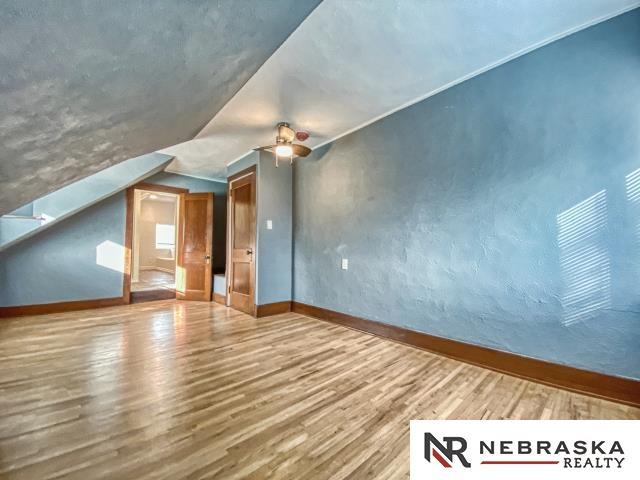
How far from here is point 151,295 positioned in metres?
5.26

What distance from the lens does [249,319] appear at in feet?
12.1

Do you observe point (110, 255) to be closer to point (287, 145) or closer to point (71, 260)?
point (71, 260)

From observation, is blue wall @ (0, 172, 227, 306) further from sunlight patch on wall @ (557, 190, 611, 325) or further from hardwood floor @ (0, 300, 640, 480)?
sunlight patch on wall @ (557, 190, 611, 325)

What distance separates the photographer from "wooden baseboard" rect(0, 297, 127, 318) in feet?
12.0

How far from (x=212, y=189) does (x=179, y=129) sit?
3038mm

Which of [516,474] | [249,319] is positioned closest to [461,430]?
[516,474]

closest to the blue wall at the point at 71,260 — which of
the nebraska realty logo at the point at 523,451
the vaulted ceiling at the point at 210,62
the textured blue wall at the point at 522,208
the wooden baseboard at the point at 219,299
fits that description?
the wooden baseboard at the point at 219,299

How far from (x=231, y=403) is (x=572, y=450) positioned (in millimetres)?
1889

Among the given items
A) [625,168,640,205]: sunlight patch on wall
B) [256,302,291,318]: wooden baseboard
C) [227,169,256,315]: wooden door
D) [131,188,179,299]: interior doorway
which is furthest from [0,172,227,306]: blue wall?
[625,168,640,205]: sunlight patch on wall

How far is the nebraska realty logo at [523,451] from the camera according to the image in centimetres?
119

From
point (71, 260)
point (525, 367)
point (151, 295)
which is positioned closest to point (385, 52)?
point (525, 367)

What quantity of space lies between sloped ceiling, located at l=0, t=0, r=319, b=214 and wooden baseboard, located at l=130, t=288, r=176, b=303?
136 inches

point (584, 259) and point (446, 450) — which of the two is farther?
point (584, 259)

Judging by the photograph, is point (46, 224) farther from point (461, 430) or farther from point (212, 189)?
point (461, 430)
